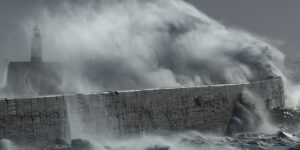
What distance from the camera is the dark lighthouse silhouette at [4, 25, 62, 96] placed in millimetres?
21297

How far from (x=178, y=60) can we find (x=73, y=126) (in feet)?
41.9

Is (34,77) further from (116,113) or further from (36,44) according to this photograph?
(116,113)

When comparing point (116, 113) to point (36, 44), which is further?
point (36, 44)

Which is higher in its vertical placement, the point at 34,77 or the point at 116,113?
the point at 34,77

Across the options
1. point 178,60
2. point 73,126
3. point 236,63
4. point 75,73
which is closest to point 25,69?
point 75,73

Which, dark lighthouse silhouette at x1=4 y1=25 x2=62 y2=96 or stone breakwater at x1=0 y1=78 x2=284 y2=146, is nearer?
stone breakwater at x1=0 y1=78 x2=284 y2=146

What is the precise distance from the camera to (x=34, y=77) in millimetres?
22062

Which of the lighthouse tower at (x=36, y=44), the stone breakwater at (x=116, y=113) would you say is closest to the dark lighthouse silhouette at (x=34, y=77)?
the lighthouse tower at (x=36, y=44)

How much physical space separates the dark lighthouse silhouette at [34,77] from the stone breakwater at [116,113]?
31.0ft

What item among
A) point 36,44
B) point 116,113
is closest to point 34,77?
point 36,44

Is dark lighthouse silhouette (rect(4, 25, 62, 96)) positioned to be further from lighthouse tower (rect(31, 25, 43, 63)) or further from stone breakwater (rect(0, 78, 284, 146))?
stone breakwater (rect(0, 78, 284, 146))

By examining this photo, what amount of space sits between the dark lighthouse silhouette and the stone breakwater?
31.0ft

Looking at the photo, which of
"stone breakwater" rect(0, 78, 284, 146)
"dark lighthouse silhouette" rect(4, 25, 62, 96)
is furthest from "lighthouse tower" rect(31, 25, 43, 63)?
"stone breakwater" rect(0, 78, 284, 146)

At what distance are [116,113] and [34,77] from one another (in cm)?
1272
